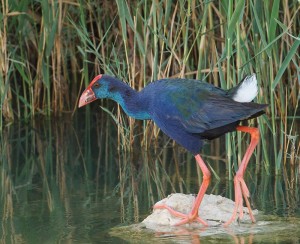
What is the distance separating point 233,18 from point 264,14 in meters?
0.72

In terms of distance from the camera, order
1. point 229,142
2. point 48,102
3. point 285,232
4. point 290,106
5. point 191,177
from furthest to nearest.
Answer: point 48,102 < point 290,106 < point 191,177 < point 229,142 < point 285,232

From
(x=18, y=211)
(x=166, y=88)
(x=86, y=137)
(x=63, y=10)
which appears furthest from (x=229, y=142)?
(x=63, y=10)

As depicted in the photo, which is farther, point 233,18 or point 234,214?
point 233,18

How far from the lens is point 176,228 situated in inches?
176

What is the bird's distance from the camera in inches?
176

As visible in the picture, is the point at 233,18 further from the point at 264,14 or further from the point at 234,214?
the point at 234,214

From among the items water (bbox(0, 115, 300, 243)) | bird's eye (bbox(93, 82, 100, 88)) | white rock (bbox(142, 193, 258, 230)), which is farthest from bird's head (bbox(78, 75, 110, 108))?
white rock (bbox(142, 193, 258, 230))

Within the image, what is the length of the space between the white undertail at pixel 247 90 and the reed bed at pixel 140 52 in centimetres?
69

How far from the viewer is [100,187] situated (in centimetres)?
563

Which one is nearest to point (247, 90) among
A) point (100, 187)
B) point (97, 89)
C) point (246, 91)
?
point (246, 91)

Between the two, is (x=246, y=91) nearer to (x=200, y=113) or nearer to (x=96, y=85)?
(x=200, y=113)

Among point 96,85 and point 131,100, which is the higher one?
point 96,85

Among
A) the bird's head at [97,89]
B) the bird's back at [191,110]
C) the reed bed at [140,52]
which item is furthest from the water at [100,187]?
the bird's head at [97,89]

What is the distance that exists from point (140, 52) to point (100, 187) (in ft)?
4.25
